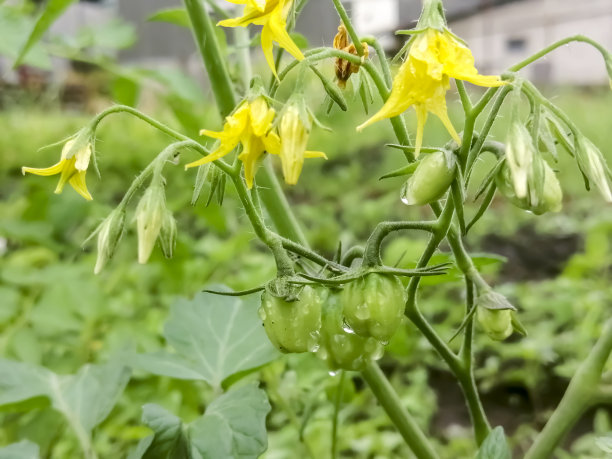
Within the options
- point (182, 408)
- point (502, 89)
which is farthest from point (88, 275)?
point (502, 89)

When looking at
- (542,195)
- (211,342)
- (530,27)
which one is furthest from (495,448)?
(530,27)

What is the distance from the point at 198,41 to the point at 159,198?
25 cm

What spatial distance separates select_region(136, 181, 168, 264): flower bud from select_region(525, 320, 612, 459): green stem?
0.33 metres

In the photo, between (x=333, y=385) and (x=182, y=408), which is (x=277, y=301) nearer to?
(x=333, y=385)

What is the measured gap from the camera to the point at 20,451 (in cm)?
53

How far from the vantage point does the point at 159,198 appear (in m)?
0.40

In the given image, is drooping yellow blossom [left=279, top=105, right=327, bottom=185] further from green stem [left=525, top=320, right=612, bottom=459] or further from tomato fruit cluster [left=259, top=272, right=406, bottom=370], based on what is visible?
green stem [left=525, top=320, right=612, bottom=459]

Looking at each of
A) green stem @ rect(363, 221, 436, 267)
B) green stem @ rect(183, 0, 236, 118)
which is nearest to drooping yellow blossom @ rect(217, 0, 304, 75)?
green stem @ rect(363, 221, 436, 267)

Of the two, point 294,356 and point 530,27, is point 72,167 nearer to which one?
point 294,356

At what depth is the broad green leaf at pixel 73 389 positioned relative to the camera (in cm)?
58

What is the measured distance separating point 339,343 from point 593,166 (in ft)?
0.63

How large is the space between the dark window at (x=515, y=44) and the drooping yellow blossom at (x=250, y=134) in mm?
2739

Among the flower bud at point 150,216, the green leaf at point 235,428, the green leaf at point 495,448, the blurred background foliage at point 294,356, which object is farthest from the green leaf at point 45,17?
the green leaf at point 495,448

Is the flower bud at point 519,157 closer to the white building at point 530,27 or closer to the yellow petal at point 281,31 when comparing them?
the yellow petal at point 281,31
